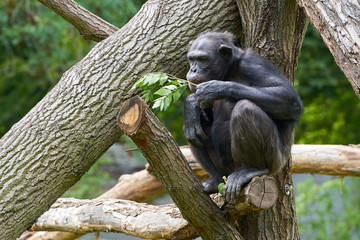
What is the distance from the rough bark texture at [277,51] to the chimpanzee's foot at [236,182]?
0.79m

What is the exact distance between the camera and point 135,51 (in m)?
4.98

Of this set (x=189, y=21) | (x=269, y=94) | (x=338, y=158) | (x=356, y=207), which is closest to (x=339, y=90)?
(x=356, y=207)

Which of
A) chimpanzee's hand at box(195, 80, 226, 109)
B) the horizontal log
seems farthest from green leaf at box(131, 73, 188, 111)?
the horizontal log

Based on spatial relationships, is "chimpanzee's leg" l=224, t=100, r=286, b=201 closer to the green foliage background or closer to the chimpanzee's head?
the chimpanzee's head

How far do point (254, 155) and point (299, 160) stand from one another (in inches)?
98.9

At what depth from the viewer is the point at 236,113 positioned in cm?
385

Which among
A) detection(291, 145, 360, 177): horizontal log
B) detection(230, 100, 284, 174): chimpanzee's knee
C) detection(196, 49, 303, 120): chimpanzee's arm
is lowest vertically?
detection(291, 145, 360, 177): horizontal log

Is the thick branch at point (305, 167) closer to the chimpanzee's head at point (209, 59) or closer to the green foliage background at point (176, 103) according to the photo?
the chimpanzee's head at point (209, 59)

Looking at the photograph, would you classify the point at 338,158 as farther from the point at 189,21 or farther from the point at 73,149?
the point at 73,149

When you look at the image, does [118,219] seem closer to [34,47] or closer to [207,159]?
[207,159]

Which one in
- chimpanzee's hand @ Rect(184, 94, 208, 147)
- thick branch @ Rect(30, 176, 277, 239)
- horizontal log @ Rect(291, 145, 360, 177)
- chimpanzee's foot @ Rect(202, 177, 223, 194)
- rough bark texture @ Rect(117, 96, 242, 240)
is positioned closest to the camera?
rough bark texture @ Rect(117, 96, 242, 240)

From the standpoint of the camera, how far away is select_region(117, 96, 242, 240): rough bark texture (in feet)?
10.6

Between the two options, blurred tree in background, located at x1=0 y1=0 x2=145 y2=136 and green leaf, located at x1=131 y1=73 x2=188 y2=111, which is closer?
green leaf, located at x1=131 y1=73 x2=188 y2=111

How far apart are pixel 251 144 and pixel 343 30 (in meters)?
1.15
